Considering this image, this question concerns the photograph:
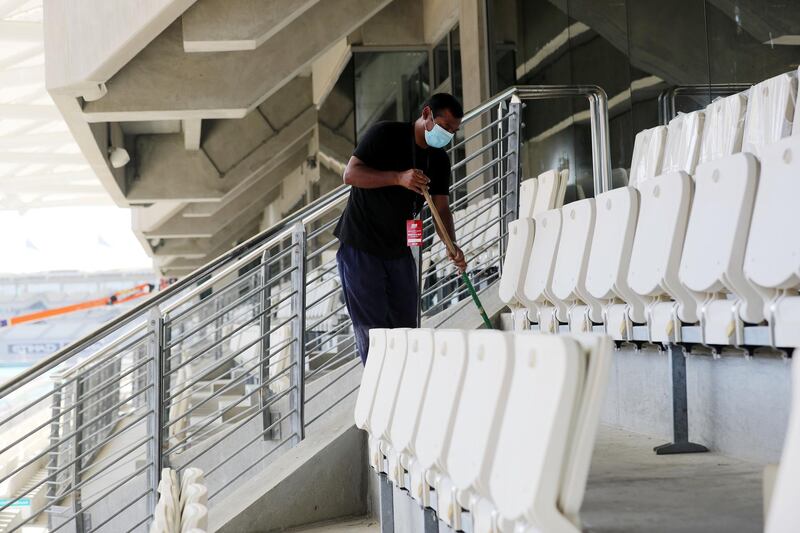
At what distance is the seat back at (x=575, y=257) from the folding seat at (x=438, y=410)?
1151 millimetres

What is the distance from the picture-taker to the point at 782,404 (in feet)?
8.35

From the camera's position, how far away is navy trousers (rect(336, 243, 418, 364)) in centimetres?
405

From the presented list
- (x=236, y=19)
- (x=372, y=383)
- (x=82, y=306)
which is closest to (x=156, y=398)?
(x=372, y=383)

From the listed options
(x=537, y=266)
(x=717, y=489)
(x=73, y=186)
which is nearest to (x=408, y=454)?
(x=717, y=489)

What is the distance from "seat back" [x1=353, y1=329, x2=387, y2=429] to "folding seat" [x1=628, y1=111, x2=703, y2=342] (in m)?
0.87

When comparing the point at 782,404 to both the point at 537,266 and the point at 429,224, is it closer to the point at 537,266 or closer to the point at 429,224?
the point at 537,266

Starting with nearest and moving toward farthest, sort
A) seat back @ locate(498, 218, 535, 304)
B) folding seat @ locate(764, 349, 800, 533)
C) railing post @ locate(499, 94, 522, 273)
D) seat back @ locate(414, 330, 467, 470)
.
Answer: folding seat @ locate(764, 349, 800, 533) < seat back @ locate(414, 330, 467, 470) < seat back @ locate(498, 218, 535, 304) < railing post @ locate(499, 94, 522, 273)

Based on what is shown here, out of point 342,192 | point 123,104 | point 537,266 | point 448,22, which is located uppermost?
point 448,22

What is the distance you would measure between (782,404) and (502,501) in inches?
43.7

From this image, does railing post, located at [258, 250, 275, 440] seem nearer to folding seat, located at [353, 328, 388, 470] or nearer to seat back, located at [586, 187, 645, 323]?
folding seat, located at [353, 328, 388, 470]

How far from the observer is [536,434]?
1.69m

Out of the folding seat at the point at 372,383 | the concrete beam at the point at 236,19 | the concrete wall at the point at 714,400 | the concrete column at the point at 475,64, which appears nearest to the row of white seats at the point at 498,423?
the folding seat at the point at 372,383

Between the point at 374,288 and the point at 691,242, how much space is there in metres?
1.57

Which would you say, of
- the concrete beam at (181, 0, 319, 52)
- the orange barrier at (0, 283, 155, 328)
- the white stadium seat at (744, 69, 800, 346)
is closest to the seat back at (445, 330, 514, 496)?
the white stadium seat at (744, 69, 800, 346)
